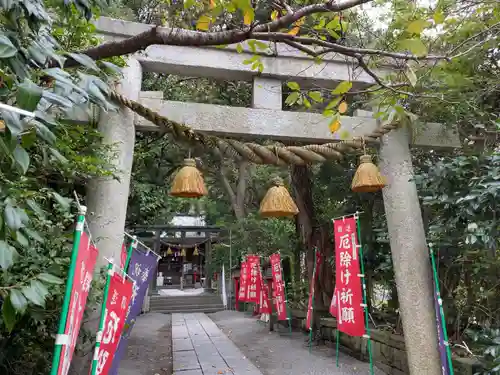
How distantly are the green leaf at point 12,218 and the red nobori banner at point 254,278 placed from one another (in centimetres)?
1047

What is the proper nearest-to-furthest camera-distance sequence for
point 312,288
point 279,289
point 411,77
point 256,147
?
1. point 411,77
2. point 256,147
3. point 312,288
4. point 279,289

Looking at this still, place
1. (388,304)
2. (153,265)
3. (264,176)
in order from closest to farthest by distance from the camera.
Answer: (153,265) → (388,304) → (264,176)

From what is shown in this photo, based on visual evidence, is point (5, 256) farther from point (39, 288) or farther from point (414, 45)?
point (414, 45)

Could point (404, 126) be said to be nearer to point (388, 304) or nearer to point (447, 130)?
point (447, 130)

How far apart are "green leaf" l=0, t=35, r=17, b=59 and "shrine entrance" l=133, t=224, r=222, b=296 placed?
18.8 metres

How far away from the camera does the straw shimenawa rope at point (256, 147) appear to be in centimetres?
373

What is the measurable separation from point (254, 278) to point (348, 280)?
6587mm

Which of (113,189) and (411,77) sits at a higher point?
(411,77)

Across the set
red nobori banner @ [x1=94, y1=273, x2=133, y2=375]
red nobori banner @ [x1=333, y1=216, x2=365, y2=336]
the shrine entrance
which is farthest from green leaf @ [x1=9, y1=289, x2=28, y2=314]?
the shrine entrance

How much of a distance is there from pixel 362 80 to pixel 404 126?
75cm

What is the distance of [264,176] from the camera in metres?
12.1

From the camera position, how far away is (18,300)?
1258 mm

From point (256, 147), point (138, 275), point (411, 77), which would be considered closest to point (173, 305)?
point (138, 275)

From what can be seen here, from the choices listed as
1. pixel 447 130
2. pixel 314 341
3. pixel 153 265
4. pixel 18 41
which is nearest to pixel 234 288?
pixel 314 341
